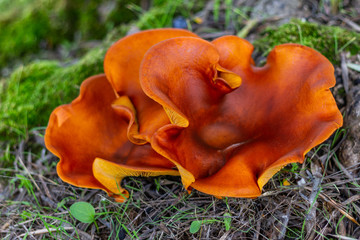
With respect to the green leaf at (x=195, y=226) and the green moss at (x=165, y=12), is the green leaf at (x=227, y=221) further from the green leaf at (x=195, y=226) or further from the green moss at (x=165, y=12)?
the green moss at (x=165, y=12)

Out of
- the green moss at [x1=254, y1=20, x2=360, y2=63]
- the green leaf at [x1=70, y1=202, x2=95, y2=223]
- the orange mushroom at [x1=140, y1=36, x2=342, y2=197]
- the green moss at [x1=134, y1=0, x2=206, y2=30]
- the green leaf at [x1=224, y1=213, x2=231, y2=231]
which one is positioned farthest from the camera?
the green moss at [x1=134, y1=0, x2=206, y2=30]

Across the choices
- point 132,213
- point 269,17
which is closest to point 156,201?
point 132,213

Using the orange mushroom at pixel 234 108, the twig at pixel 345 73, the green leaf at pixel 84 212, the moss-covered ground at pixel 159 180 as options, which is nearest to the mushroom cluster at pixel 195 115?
the orange mushroom at pixel 234 108

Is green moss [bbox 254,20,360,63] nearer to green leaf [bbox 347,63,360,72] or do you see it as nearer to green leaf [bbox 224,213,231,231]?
green leaf [bbox 347,63,360,72]

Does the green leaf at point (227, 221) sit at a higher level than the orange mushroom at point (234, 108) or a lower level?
lower

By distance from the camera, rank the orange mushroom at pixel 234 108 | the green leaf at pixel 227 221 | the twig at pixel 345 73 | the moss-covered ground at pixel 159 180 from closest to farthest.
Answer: the orange mushroom at pixel 234 108
the green leaf at pixel 227 221
the moss-covered ground at pixel 159 180
the twig at pixel 345 73

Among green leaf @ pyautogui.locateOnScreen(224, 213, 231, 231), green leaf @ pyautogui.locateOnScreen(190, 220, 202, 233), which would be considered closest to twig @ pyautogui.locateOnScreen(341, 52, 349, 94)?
green leaf @ pyautogui.locateOnScreen(224, 213, 231, 231)

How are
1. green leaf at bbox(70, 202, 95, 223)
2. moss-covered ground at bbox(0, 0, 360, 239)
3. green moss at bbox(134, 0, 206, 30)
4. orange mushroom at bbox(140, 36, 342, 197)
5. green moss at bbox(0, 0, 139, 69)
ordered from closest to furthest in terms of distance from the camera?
orange mushroom at bbox(140, 36, 342, 197) → moss-covered ground at bbox(0, 0, 360, 239) → green leaf at bbox(70, 202, 95, 223) → green moss at bbox(134, 0, 206, 30) → green moss at bbox(0, 0, 139, 69)
